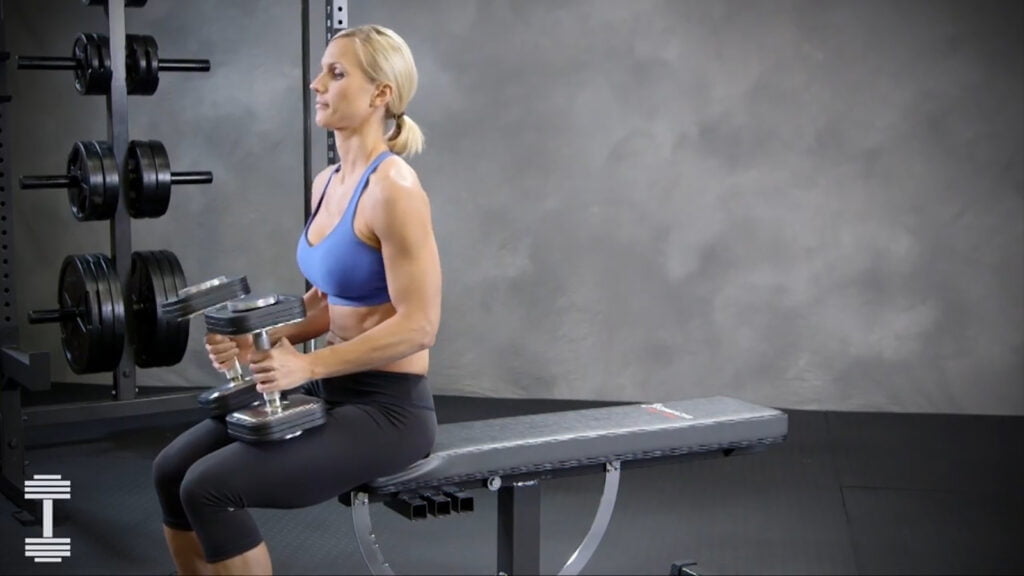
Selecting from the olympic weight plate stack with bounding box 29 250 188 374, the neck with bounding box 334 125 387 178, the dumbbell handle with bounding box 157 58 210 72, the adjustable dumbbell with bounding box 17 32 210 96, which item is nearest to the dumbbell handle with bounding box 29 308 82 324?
the olympic weight plate stack with bounding box 29 250 188 374

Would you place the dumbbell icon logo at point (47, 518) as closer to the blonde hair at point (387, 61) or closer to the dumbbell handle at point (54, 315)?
the dumbbell handle at point (54, 315)

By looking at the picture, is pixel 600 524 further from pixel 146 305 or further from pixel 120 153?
pixel 120 153

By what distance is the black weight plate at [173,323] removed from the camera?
4027mm

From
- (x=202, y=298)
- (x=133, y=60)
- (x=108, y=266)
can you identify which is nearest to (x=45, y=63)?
(x=133, y=60)

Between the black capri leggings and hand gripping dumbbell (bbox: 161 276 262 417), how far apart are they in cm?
6

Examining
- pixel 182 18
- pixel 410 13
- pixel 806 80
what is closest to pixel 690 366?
pixel 806 80

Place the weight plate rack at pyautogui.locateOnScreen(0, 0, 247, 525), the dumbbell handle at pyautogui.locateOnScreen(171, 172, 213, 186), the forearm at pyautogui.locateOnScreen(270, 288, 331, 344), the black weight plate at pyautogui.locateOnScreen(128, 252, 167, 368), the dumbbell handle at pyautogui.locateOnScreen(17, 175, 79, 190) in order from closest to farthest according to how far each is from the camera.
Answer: the forearm at pyautogui.locateOnScreen(270, 288, 331, 344), the weight plate rack at pyautogui.locateOnScreen(0, 0, 247, 525), the dumbbell handle at pyautogui.locateOnScreen(17, 175, 79, 190), the black weight plate at pyautogui.locateOnScreen(128, 252, 167, 368), the dumbbell handle at pyautogui.locateOnScreen(171, 172, 213, 186)

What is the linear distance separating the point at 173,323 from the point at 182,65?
87 centimetres

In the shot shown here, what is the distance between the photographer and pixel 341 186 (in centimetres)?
242

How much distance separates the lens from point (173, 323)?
4043 mm

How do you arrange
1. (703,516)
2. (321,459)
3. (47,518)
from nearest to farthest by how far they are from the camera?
1. (321,459)
2. (47,518)
3. (703,516)

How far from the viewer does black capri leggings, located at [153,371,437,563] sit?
2143 millimetres

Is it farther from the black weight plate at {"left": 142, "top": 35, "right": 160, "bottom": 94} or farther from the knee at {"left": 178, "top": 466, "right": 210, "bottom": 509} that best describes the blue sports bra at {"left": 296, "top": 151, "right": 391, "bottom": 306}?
the black weight plate at {"left": 142, "top": 35, "right": 160, "bottom": 94}

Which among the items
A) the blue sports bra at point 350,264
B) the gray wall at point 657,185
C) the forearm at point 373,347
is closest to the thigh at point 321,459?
the forearm at point 373,347
